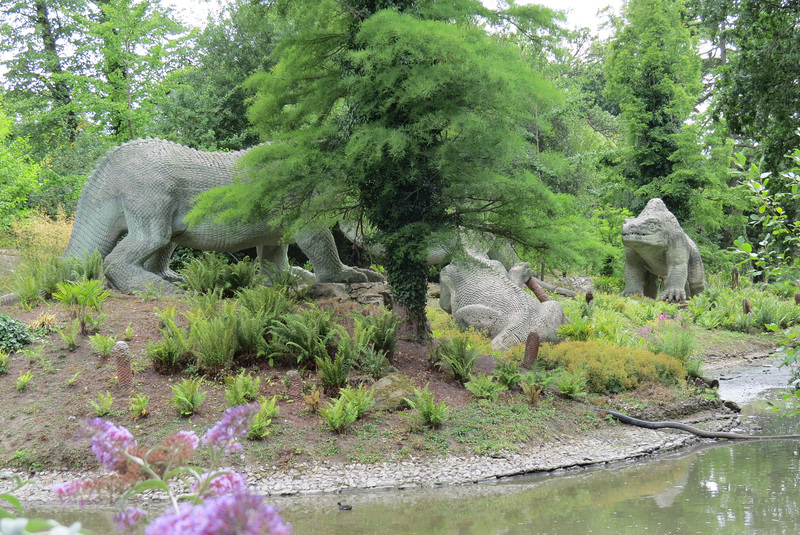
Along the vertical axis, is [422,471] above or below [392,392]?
below

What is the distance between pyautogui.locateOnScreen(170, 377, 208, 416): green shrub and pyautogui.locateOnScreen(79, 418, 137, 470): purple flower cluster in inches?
196

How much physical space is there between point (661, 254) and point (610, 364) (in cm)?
832

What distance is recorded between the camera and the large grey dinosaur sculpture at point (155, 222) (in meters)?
10.1

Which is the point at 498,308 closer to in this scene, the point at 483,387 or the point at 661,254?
the point at 483,387

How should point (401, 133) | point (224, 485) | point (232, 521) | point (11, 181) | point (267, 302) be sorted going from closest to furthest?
1. point (232, 521)
2. point (224, 485)
3. point (401, 133)
4. point (267, 302)
5. point (11, 181)

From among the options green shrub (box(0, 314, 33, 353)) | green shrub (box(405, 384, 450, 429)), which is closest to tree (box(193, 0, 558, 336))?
green shrub (box(405, 384, 450, 429))

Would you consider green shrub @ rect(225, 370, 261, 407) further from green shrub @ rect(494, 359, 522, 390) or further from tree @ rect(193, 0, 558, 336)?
green shrub @ rect(494, 359, 522, 390)

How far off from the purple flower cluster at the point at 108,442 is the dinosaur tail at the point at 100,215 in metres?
9.47

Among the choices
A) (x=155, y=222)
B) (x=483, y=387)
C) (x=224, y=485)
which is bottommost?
(x=483, y=387)

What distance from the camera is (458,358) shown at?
7980mm

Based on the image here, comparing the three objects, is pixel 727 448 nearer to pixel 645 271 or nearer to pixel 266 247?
pixel 266 247

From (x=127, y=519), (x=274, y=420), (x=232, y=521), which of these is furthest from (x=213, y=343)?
(x=232, y=521)

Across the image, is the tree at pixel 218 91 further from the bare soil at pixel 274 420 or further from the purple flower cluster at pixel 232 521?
the purple flower cluster at pixel 232 521

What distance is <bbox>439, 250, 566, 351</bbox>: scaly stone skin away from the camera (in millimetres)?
10195
